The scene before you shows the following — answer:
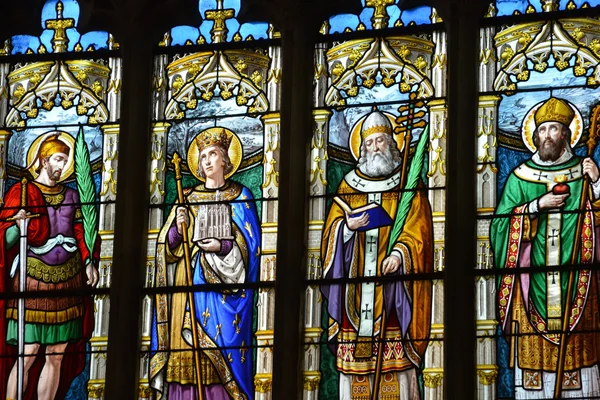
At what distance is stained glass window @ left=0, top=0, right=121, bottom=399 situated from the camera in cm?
1652

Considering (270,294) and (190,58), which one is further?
(190,58)

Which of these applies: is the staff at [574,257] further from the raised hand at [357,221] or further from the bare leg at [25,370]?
the bare leg at [25,370]

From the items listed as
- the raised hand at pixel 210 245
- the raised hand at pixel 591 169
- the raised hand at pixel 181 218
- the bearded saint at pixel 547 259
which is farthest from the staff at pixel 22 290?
the raised hand at pixel 591 169

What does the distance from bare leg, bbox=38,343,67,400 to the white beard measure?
273cm

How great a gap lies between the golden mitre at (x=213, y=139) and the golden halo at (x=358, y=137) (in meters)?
1.01

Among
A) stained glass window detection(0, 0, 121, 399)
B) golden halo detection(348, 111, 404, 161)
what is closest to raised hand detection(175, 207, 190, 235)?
stained glass window detection(0, 0, 121, 399)

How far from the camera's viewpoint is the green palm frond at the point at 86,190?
16891 mm

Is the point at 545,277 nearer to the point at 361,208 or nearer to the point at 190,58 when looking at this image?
the point at 361,208

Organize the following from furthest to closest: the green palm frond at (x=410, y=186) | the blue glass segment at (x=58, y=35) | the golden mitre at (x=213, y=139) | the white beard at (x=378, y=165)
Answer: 1. the blue glass segment at (x=58, y=35)
2. the golden mitre at (x=213, y=139)
3. the white beard at (x=378, y=165)
4. the green palm frond at (x=410, y=186)

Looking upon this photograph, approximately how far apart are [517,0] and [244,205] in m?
2.76

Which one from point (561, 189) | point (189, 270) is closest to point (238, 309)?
point (189, 270)

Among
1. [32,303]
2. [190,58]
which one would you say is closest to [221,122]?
[190,58]

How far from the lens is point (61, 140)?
17.3 metres

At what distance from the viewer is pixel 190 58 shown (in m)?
17.4
